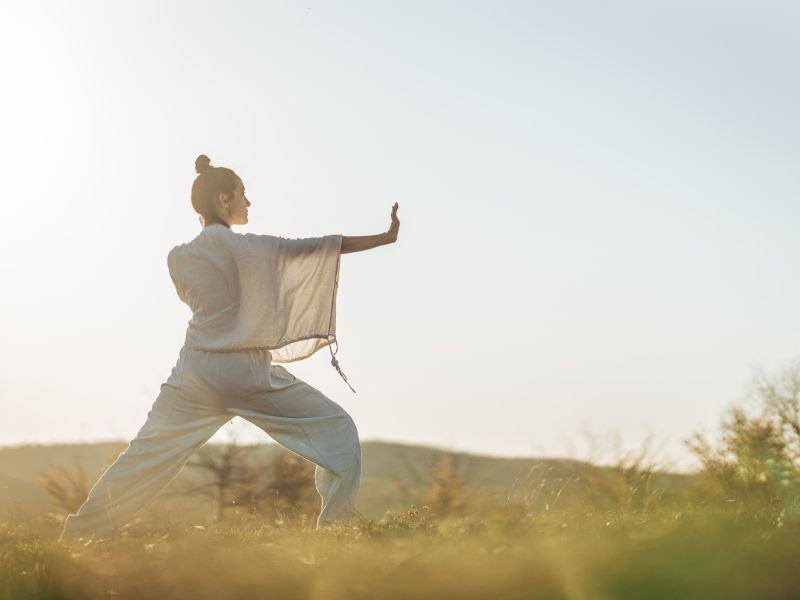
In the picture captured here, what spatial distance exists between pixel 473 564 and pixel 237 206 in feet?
12.0

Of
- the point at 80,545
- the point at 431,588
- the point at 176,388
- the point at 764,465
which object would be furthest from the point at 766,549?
the point at 176,388

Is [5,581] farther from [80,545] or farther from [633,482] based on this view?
[633,482]

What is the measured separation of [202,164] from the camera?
7.00 metres

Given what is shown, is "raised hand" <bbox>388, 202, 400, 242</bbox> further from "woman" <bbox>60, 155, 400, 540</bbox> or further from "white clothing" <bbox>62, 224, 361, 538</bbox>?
"white clothing" <bbox>62, 224, 361, 538</bbox>

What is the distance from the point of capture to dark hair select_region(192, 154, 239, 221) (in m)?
6.89

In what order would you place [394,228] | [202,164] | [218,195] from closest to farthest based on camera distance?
[394,228], [218,195], [202,164]

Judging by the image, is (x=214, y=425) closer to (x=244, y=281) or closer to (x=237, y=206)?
(x=244, y=281)

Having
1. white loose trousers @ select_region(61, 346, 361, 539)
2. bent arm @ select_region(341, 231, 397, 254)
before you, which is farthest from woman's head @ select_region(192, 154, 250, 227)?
white loose trousers @ select_region(61, 346, 361, 539)

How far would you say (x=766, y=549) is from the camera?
402 centimetres

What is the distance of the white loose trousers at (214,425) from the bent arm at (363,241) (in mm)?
858

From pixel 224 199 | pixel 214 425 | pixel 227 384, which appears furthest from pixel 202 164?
pixel 214 425

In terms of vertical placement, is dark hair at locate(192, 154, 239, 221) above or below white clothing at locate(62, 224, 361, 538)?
above

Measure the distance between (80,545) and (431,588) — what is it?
8.37 ft

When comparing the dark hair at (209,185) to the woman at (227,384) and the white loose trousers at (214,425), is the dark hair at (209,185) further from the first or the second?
the white loose trousers at (214,425)
